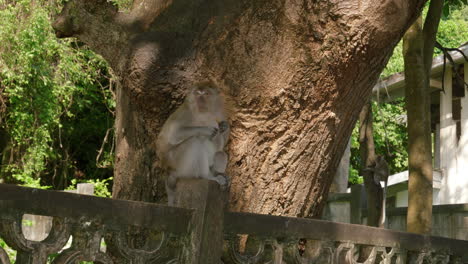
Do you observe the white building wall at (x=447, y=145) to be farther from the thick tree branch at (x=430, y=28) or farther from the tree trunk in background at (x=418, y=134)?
the tree trunk in background at (x=418, y=134)

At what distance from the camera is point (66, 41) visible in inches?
531

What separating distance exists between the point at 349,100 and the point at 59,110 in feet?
37.4

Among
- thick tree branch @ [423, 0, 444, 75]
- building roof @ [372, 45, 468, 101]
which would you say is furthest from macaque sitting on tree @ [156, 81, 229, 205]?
building roof @ [372, 45, 468, 101]

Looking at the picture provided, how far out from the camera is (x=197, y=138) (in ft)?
14.1

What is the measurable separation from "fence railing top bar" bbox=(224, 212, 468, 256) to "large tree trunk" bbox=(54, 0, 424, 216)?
0.62 metres

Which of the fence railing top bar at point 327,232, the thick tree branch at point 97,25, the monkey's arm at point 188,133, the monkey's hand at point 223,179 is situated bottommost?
the fence railing top bar at point 327,232

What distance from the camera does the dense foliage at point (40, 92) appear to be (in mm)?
12680

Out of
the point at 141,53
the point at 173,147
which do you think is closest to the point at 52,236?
the point at 173,147

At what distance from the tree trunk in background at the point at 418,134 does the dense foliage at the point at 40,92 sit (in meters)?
7.64

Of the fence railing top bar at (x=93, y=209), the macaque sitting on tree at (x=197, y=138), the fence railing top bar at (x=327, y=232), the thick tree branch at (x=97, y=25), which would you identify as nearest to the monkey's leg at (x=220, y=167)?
the macaque sitting on tree at (x=197, y=138)

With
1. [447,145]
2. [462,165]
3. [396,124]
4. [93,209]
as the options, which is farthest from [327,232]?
[396,124]

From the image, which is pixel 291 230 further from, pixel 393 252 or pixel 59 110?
pixel 59 110

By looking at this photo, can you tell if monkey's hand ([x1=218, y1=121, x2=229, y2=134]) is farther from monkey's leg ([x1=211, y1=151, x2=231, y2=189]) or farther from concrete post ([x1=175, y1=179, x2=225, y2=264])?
concrete post ([x1=175, y1=179, x2=225, y2=264])

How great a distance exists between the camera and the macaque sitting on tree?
13.7 feet
